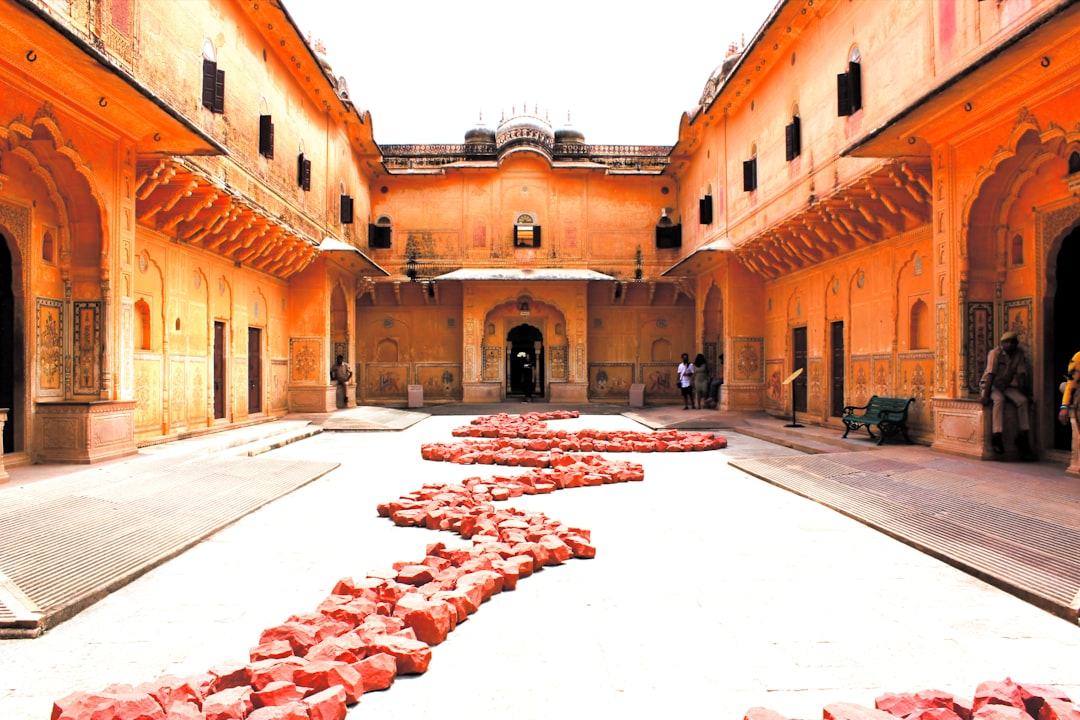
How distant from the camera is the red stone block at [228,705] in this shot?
2.46 metres

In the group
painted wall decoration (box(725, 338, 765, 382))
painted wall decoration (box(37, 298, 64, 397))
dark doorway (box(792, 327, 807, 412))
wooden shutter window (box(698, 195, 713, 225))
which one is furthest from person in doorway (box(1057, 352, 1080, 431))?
wooden shutter window (box(698, 195, 713, 225))

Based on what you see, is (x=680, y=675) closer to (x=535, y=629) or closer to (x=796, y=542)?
(x=535, y=629)

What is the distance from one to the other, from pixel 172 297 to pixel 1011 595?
12.3m

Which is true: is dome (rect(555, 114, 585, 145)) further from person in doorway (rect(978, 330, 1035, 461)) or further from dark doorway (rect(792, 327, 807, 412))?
person in doorway (rect(978, 330, 1035, 461))

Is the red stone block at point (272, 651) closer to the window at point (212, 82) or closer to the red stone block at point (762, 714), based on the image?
the red stone block at point (762, 714)

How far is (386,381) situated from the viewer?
959 inches

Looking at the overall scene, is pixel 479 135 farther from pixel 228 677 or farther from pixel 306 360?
pixel 228 677

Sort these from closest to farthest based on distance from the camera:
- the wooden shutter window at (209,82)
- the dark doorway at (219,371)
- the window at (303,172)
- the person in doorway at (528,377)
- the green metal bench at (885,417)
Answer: the green metal bench at (885,417) < the wooden shutter window at (209,82) < the dark doorway at (219,371) < the window at (303,172) < the person in doorway at (528,377)

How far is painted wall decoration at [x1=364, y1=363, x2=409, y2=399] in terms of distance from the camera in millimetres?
24328

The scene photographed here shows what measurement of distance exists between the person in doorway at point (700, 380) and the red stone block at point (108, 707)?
1784cm

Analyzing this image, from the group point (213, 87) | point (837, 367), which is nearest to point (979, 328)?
point (837, 367)

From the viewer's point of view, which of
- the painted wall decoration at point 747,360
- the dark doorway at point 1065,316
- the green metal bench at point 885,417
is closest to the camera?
the dark doorway at point 1065,316

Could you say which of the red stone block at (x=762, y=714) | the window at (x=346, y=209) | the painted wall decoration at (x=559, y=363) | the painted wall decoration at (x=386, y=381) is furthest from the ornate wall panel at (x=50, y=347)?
the painted wall decoration at (x=559, y=363)

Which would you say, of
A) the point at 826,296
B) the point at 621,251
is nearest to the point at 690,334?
the point at 621,251
